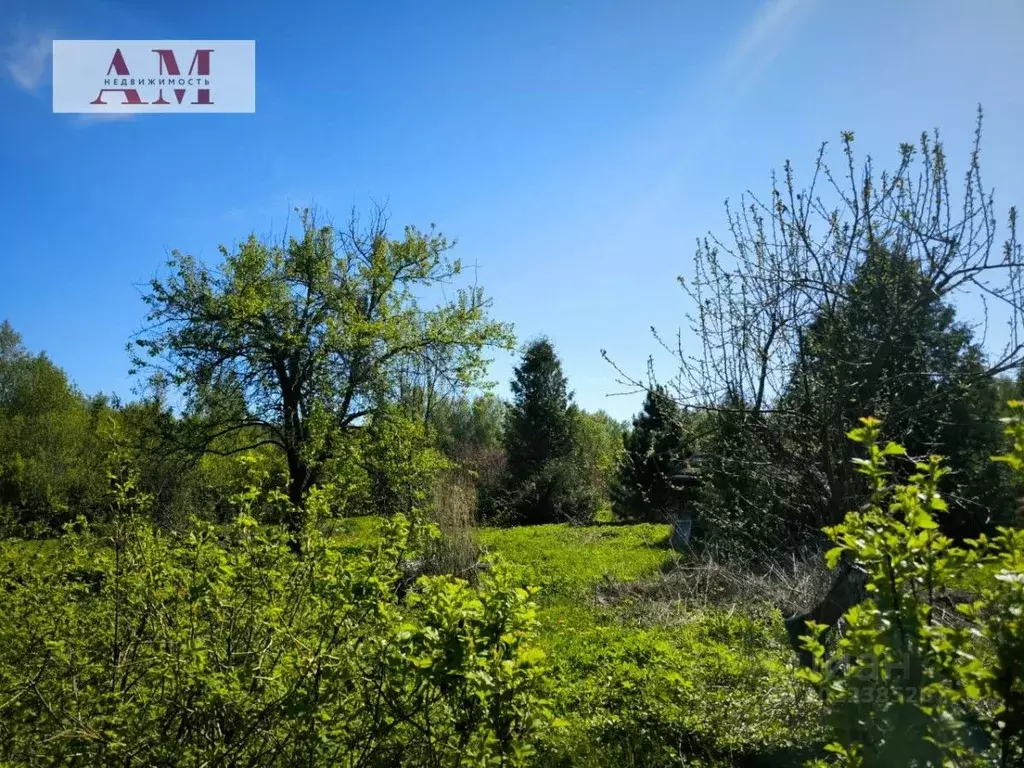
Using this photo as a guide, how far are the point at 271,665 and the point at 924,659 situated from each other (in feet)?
6.53

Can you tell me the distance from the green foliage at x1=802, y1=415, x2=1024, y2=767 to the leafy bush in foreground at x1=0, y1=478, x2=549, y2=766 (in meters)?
0.79

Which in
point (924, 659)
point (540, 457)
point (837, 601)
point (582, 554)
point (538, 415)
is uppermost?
point (538, 415)

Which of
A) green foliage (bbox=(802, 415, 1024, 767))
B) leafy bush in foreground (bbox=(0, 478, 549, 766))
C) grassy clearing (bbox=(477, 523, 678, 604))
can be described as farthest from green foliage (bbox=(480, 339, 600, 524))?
green foliage (bbox=(802, 415, 1024, 767))

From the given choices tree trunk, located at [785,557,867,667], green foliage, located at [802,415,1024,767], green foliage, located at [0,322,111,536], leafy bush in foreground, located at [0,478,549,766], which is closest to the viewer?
green foliage, located at [802,415,1024,767]

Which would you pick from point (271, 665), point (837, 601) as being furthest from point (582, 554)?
point (271, 665)

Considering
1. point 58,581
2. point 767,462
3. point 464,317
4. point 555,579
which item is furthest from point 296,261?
point 767,462

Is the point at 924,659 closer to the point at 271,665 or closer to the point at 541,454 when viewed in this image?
the point at 271,665

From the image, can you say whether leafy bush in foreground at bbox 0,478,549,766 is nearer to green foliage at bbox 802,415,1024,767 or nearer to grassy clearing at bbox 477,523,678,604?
green foliage at bbox 802,415,1024,767

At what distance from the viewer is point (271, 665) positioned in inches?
87.6

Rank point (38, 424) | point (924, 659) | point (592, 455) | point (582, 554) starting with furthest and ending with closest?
point (592, 455), point (38, 424), point (582, 554), point (924, 659)

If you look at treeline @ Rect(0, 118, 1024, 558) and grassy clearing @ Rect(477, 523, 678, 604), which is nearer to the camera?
treeline @ Rect(0, 118, 1024, 558)

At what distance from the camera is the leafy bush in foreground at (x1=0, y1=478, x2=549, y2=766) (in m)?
1.79

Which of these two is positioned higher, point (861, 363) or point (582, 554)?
point (861, 363)

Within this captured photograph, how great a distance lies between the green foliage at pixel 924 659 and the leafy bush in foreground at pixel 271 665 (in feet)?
2.60
